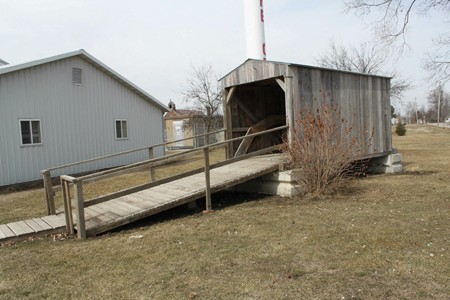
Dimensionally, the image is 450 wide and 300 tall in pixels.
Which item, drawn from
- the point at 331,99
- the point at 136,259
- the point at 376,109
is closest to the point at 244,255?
the point at 136,259

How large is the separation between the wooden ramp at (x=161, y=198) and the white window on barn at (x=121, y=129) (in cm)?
1005

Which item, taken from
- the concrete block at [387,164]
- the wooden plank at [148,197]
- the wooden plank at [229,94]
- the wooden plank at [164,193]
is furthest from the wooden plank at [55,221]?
the concrete block at [387,164]

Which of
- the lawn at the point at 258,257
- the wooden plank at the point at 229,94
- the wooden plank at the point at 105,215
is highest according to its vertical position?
the wooden plank at the point at 229,94

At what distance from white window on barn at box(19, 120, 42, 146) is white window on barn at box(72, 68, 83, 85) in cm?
250

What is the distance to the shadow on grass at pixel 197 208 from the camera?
6.76 meters

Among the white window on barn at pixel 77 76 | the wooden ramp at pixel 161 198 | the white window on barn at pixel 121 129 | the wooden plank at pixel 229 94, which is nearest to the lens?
the wooden ramp at pixel 161 198

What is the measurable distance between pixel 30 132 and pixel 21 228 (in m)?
8.88

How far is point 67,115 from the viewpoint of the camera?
15.3 meters

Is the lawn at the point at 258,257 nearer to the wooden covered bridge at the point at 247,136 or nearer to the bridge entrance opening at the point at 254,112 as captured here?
the wooden covered bridge at the point at 247,136

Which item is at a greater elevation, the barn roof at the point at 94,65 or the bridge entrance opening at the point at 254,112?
the barn roof at the point at 94,65

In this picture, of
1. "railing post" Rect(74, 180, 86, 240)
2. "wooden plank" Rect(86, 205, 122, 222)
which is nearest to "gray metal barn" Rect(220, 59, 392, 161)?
"wooden plank" Rect(86, 205, 122, 222)

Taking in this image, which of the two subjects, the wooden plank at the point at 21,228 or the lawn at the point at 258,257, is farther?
the wooden plank at the point at 21,228

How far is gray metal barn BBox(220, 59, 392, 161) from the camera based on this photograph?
870 centimetres

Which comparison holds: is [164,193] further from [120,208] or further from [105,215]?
[105,215]
